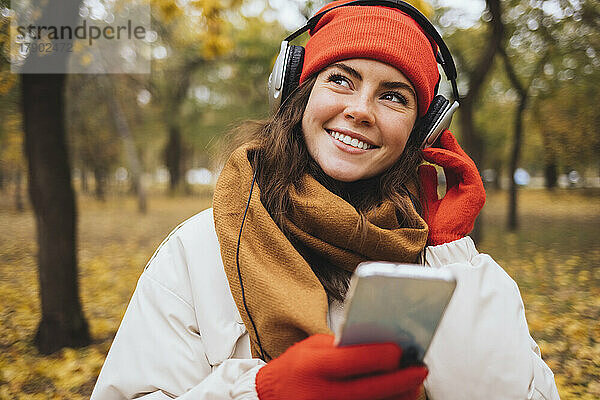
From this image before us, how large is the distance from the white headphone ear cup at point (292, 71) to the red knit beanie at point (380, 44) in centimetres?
7

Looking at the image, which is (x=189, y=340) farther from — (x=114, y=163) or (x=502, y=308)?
(x=114, y=163)

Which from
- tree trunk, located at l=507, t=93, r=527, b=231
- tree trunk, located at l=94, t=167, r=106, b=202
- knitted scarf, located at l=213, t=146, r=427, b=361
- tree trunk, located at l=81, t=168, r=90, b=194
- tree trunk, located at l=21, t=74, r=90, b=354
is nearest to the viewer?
knitted scarf, located at l=213, t=146, r=427, b=361

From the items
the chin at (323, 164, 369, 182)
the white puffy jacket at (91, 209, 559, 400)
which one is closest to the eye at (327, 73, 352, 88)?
the chin at (323, 164, 369, 182)

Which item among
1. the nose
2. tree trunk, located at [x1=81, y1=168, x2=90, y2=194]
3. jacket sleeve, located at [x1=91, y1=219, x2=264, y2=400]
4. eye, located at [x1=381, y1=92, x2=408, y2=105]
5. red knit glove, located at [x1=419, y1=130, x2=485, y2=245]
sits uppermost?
eye, located at [x1=381, y1=92, x2=408, y2=105]

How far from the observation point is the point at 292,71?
64.7 inches

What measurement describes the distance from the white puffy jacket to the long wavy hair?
0.60 feet

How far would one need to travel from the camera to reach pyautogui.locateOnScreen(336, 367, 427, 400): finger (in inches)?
35.2

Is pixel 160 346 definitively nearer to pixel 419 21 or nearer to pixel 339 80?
pixel 339 80

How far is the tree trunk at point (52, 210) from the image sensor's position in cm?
356

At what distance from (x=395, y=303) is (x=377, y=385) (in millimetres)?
197

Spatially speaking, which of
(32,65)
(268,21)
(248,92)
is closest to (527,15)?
(268,21)

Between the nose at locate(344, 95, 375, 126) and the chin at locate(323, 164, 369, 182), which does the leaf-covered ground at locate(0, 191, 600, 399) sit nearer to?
the chin at locate(323, 164, 369, 182)

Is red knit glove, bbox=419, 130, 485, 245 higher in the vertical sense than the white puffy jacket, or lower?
higher

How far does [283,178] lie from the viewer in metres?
1.51
